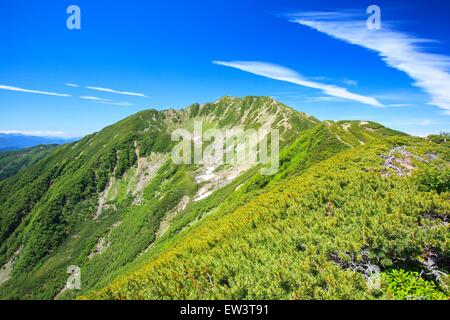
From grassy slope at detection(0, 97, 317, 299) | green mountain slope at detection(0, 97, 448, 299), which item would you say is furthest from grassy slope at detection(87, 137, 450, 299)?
grassy slope at detection(0, 97, 317, 299)

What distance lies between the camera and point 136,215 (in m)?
149

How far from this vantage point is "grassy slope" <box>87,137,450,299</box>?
53.3 feet

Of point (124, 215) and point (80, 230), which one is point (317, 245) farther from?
point (80, 230)

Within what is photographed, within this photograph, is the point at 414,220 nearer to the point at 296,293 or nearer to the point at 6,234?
the point at 296,293

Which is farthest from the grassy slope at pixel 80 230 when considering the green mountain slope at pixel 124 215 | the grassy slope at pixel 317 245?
the grassy slope at pixel 317 245

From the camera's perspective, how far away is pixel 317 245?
19.5 metres

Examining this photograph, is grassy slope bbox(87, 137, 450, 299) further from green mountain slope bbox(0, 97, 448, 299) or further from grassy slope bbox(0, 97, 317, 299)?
grassy slope bbox(0, 97, 317, 299)

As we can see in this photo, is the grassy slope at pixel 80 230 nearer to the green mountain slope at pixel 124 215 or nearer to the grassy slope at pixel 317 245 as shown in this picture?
the green mountain slope at pixel 124 215

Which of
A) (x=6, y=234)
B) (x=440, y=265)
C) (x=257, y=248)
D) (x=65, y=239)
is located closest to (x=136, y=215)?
(x=65, y=239)

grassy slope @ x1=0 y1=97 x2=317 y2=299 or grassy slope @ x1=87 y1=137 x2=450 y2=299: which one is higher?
grassy slope @ x1=87 y1=137 x2=450 y2=299

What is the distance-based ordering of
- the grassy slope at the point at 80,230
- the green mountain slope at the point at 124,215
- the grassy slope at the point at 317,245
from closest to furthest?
the grassy slope at the point at 317,245
the green mountain slope at the point at 124,215
the grassy slope at the point at 80,230

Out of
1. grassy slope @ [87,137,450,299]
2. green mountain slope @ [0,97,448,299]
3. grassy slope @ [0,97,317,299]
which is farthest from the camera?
grassy slope @ [0,97,317,299]

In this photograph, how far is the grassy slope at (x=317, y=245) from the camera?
16250 mm

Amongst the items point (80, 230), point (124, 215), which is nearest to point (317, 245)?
point (124, 215)
